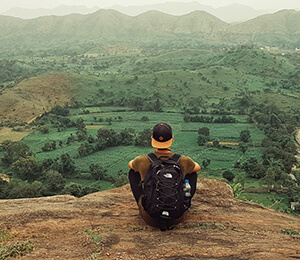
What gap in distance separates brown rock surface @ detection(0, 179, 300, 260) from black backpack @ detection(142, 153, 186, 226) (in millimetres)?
636

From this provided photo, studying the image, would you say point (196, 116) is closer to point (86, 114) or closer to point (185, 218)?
point (86, 114)

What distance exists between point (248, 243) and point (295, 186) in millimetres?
35892

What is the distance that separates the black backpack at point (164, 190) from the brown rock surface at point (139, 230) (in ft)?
2.09

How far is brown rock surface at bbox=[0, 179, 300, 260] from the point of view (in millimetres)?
5672

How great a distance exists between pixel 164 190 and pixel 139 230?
1.59m

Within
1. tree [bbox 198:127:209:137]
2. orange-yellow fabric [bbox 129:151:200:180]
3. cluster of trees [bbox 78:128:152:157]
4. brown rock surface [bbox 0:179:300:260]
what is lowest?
cluster of trees [bbox 78:128:152:157]

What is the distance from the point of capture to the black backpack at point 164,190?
593cm

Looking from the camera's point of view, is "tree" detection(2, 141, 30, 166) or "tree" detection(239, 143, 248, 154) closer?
"tree" detection(2, 141, 30, 166)

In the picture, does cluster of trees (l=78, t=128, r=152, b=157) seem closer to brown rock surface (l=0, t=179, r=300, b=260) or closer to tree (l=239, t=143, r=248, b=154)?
tree (l=239, t=143, r=248, b=154)

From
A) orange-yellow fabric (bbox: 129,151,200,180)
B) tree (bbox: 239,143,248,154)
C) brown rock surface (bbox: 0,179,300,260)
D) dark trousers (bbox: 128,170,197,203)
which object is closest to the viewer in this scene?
brown rock surface (bbox: 0,179,300,260)

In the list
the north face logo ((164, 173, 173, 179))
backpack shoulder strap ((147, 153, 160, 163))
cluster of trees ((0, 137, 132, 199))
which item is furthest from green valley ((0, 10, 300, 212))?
the north face logo ((164, 173, 173, 179))

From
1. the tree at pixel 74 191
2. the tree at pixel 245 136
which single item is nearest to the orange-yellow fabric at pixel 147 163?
the tree at pixel 74 191

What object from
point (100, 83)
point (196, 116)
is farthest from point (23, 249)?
point (100, 83)

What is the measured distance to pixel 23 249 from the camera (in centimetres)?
578
